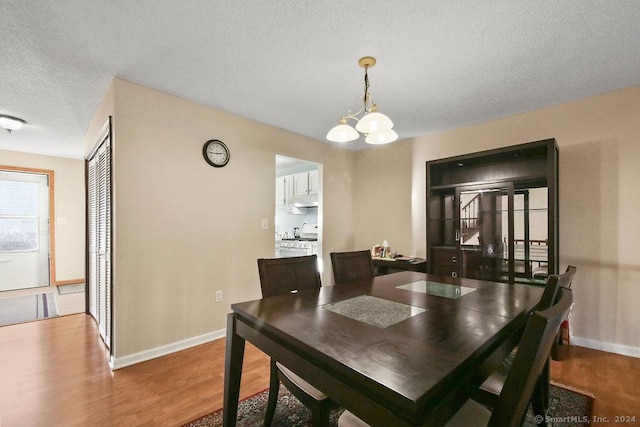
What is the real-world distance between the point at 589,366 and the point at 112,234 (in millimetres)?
4138

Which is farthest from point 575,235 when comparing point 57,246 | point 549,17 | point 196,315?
point 57,246

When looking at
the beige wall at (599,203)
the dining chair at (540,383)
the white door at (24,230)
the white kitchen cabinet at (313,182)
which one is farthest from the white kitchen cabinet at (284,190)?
the dining chair at (540,383)

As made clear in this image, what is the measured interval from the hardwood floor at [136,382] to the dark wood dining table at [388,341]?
70 centimetres

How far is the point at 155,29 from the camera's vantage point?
1759 millimetres

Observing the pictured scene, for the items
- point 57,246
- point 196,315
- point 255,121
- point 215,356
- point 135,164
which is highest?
point 255,121

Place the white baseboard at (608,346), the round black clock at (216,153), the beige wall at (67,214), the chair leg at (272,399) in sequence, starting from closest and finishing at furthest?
the chair leg at (272,399) < the white baseboard at (608,346) < the round black clock at (216,153) < the beige wall at (67,214)

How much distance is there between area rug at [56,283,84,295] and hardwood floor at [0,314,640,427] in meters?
2.08

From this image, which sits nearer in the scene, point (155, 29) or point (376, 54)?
point (155, 29)

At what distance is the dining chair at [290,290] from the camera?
47.1 inches

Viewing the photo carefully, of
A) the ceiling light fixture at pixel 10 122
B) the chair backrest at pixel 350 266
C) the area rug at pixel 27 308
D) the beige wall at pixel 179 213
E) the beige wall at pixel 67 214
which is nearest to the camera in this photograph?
the chair backrest at pixel 350 266

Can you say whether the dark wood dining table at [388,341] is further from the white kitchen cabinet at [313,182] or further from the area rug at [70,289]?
the area rug at [70,289]

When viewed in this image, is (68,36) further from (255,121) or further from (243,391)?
(243,391)

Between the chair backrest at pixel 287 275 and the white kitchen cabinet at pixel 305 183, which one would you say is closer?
the chair backrest at pixel 287 275

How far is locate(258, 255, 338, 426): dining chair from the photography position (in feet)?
3.93
